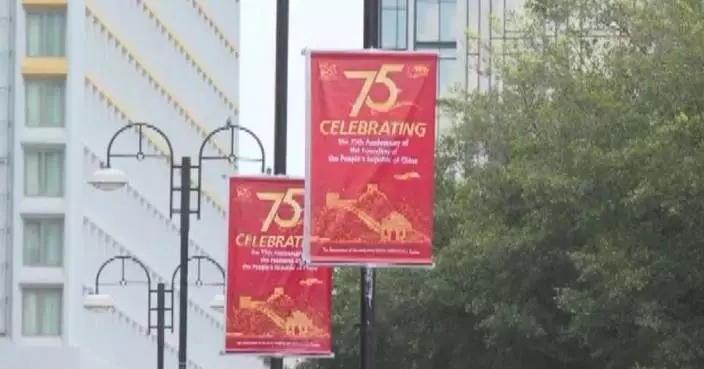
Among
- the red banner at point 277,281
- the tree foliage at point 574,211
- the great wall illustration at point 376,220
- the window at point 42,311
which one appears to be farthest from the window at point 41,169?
the great wall illustration at point 376,220

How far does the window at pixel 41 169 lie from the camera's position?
273 ft

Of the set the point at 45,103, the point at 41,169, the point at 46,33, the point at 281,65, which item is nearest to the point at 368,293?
the point at 281,65

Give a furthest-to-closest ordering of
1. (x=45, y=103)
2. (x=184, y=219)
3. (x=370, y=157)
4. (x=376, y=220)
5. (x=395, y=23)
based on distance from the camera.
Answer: (x=395, y=23) → (x=45, y=103) → (x=184, y=219) → (x=376, y=220) → (x=370, y=157)

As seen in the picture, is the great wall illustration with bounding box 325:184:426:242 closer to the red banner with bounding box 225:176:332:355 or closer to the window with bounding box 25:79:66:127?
the red banner with bounding box 225:176:332:355

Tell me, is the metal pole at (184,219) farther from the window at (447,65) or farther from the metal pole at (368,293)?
the window at (447,65)

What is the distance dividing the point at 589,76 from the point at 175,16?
68424mm

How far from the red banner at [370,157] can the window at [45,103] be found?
66.8 meters

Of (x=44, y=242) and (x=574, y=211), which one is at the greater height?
(x=574, y=211)

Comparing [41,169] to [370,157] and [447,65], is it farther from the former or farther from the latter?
[370,157]

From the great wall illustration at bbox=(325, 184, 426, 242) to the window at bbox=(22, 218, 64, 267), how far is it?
66.5 meters

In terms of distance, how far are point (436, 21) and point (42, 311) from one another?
826 inches

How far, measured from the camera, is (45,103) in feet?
273

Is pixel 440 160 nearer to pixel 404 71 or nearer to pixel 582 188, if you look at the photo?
pixel 582 188

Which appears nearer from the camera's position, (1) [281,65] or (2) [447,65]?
(1) [281,65]
